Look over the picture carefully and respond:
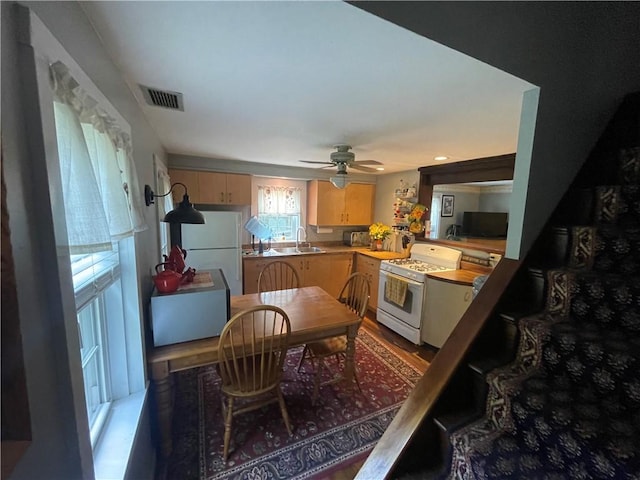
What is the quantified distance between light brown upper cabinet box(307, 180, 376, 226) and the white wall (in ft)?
10.1

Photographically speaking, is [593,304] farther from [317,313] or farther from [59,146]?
[59,146]

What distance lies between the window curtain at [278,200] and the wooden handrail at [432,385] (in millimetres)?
3463

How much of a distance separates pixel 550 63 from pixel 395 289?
2455 millimetres

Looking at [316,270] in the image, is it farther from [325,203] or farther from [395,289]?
[395,289]

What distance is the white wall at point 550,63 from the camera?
0.99 metres

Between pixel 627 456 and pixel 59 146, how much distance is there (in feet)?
5.71

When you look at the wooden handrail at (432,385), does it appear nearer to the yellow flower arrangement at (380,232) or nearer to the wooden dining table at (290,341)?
the wooden dining table at (290,341)

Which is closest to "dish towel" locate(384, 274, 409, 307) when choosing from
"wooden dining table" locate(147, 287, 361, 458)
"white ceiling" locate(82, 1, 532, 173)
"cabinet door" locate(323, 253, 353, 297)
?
"cabinet door" locate(323, 253, 353, 297)

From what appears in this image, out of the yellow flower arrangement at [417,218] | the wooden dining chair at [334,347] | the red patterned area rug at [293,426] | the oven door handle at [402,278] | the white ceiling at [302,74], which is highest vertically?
the white ceiling at [302,74]

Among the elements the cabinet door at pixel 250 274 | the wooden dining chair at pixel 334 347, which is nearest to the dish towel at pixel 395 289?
the wooden dining chair at pixel 334 347

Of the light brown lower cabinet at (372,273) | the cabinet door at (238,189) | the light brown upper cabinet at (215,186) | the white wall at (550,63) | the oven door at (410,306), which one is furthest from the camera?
the light brown lower cabinet at (372,273)

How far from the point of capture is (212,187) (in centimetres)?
348

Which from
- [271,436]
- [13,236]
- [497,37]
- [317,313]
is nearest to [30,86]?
[13,236]

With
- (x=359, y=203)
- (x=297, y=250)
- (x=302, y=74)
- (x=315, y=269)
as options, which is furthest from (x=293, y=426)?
(x=359, y=203)
